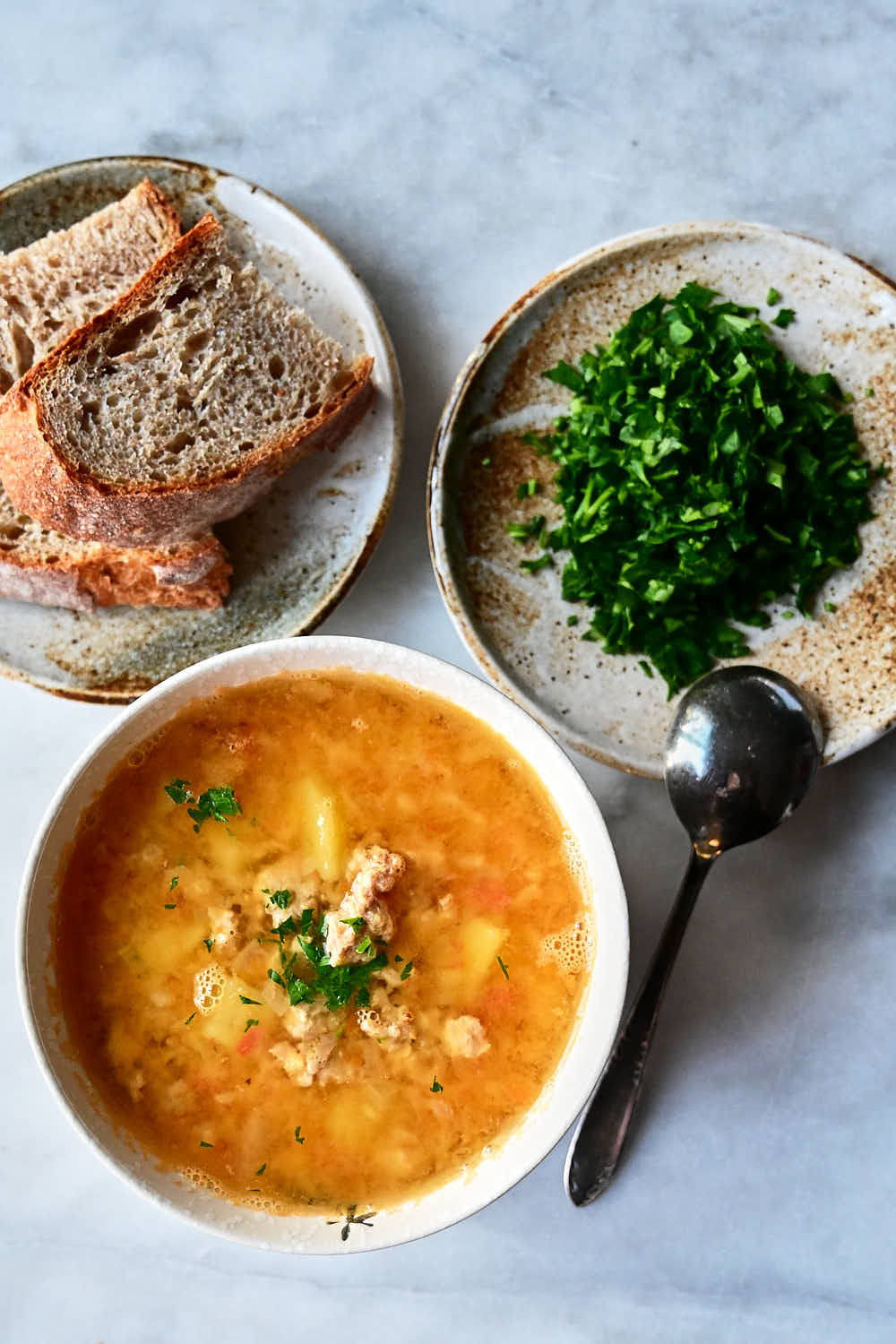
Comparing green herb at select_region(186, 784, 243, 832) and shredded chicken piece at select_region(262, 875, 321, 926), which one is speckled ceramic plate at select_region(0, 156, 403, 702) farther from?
shredded chicken piece at select_region(262, 875, 321, 926)

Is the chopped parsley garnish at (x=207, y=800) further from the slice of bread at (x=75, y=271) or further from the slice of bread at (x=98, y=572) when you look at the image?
the slice of bread at (x=75, y=271)

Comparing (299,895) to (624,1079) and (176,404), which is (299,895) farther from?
Answer: (176,404)

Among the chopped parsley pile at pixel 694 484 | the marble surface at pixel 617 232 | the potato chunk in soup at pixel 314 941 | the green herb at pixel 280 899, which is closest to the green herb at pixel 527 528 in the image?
the chopped parsley pile at pixel 694 484

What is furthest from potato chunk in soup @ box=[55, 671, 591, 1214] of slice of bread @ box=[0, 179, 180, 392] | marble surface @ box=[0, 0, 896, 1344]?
slice of bread @ box=[0, 179, 180, 392]

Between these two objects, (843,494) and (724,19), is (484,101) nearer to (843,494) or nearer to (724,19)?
(724,19)

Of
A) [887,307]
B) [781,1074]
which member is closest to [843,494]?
[887,307]

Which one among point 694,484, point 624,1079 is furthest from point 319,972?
point 694,484
